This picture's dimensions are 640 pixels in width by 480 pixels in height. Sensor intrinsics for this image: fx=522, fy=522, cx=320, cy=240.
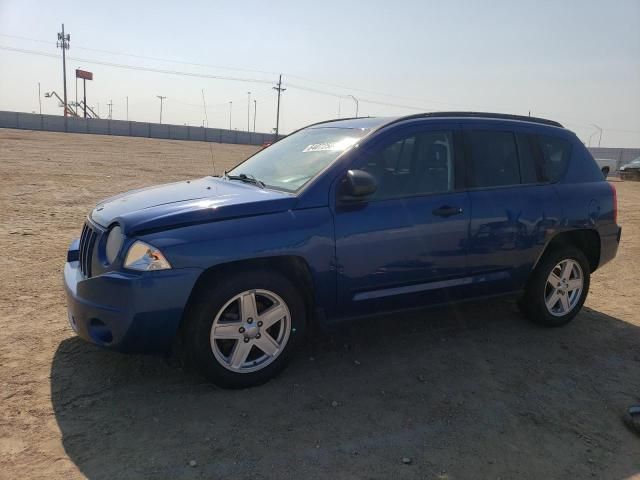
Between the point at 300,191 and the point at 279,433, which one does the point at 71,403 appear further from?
the point at 300,191

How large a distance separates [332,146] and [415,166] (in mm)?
651

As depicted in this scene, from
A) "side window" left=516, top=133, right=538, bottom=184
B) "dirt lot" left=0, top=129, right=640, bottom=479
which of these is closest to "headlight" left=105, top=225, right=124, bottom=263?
"dirt lot" left=0, top=129, right=640, bottom=479

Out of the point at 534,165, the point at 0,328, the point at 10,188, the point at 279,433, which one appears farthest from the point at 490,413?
the point at 10,188

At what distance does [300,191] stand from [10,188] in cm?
1000

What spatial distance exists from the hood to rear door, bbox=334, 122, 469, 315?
1.67 ft

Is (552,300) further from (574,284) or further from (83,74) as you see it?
Answer: (83,74)

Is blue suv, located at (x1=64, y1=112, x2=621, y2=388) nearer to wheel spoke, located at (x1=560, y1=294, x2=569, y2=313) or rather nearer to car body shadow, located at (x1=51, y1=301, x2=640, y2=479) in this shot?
wheel spoke, located at (x1=560, y1=294, x2=569, y2=313)

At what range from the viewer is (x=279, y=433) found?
9.70 ft

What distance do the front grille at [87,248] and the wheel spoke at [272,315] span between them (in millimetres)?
1141

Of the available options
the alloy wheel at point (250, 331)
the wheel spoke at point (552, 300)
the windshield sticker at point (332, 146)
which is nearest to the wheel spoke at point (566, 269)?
the wheel spoke at point (552, 300)

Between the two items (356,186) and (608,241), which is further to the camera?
(608,241)

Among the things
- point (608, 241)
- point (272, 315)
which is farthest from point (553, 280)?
point (272, 315)

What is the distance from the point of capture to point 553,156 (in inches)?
186

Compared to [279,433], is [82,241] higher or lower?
higher
